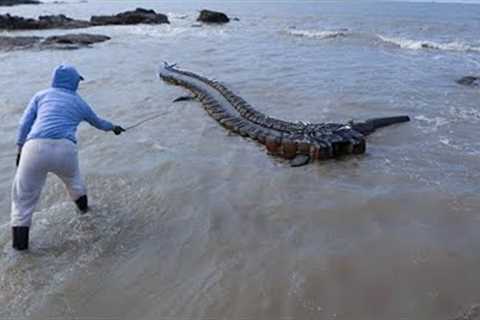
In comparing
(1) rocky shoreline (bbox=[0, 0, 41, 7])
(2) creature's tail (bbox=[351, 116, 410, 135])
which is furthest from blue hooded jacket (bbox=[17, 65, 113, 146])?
(1) rocky shoreline (bbox=[0, 0, 41, 7])

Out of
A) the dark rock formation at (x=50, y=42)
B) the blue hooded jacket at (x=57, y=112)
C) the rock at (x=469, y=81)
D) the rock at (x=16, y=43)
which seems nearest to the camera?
the blue hooded jacket at (x=57, y=112)

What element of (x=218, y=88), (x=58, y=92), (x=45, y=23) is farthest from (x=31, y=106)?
(x=45, y=23)

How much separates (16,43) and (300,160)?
2263cm

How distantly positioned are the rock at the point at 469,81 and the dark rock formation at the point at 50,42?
18.5 m

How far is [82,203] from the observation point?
5406 mm

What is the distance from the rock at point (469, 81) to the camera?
13.2m

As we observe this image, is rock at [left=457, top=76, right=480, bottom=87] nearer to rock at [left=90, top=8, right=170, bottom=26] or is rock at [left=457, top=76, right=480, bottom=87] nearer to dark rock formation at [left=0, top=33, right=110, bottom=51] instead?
dark rock formation at [left=0, top=33, right=110, bottom=51]

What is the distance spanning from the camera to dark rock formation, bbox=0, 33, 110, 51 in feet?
77.7

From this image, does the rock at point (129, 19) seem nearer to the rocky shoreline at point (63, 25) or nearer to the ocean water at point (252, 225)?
the rocky shoreline at point (63, 25)

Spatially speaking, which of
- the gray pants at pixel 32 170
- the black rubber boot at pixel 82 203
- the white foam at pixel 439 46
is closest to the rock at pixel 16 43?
the white foam at pixel 439 46

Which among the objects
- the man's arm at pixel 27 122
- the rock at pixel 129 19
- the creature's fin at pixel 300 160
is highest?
the rock at pixel 129 19

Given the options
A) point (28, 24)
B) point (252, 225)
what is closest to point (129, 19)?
point (28, 24)

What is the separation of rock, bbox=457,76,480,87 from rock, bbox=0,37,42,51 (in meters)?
20.3

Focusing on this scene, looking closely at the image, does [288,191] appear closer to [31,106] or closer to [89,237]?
[89,237]
